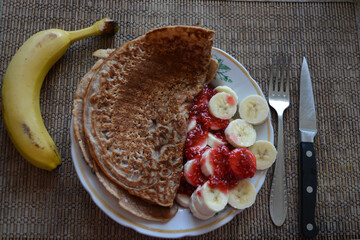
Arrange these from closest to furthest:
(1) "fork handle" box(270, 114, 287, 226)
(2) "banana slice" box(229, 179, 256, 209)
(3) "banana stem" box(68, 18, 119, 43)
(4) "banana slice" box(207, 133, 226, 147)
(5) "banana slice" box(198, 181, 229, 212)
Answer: (5) "banana slice" box(198, 181, 229, 212) → (2) "banana slice" box(229, 179, 256, 209) → (4) "banana slice" box(207, 133, 226, 147) → (1) "fork handle" box(270, 114, 287, 226) → (3) "banana stem" box(68, 18, 119, 43)

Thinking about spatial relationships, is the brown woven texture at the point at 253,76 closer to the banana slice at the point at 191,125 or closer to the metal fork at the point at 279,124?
the metal fork at the point at 279,124

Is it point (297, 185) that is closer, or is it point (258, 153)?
point (258, 153)

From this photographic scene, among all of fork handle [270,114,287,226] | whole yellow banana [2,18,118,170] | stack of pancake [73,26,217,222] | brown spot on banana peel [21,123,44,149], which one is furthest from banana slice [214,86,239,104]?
brown spot on banana peel [21,123,44,149]

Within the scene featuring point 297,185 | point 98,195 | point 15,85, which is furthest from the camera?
point 297,185

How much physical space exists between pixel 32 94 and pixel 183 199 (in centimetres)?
121

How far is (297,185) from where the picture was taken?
2.30 meters

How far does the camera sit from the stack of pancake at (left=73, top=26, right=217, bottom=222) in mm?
1976

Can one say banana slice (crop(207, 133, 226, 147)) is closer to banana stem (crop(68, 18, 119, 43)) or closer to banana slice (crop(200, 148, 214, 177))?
banana slice (crop(200, 148, 214, 177))

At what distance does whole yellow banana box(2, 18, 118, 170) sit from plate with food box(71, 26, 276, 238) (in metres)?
0.22

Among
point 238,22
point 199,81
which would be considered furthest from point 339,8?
point 199,81

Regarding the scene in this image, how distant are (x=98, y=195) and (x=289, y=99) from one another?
152cm

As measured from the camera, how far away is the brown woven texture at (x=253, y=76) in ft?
7.12

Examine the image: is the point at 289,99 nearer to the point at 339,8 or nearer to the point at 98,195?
the point at 339,8

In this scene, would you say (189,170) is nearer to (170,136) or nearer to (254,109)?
(170,136)
